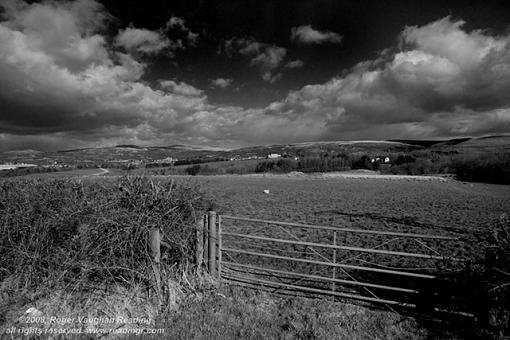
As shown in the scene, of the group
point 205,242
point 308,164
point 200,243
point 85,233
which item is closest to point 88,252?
point 85,233

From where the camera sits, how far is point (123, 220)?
16.9 ft

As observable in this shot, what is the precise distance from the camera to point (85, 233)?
16.2ft

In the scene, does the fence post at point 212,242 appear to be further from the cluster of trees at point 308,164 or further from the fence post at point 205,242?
the cluster of trees at point 308,164

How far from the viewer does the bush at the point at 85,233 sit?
4.89 metres

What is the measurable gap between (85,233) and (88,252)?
0.35 metres

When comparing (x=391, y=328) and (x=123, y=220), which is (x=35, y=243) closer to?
(x=123, y=220)

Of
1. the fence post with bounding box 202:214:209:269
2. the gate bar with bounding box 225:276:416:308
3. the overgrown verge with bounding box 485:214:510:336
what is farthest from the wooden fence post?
the overgrown verge with bounding box 485:214:510:336

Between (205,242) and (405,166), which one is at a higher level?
(205,242)

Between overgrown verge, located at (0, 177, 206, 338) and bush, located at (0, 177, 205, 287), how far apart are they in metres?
0.01

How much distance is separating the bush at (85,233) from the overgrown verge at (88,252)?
0.01 meters

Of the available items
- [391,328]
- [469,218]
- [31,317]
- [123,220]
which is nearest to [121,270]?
[123,220]

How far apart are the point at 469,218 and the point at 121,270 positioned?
63.1 ft

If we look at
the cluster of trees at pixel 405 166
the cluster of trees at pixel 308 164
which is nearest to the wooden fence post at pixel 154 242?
the cluster of trees at pixel 405 166

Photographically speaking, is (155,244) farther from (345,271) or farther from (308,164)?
(308,164)
